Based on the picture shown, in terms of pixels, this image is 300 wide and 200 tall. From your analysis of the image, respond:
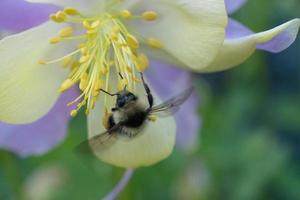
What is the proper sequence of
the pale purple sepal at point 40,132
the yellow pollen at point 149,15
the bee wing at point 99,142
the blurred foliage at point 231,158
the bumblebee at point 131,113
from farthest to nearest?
the blurred foliage at point 231,158, the pale purple sepal at point 40,132, the yellow pollen at point 149,15, the bumblebee at point 131,113, the bee wing at point 99,142

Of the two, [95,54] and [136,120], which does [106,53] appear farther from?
[136,120]

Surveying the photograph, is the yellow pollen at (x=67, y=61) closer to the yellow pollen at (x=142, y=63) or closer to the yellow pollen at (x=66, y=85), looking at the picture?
the yellow pollen at (x=66, y=85)

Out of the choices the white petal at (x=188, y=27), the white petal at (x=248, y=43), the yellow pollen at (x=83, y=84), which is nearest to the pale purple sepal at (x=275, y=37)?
the white petal at (x=248, y=43)

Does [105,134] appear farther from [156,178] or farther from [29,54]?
[156,178]

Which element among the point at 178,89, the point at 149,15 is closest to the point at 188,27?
the point at 149,15

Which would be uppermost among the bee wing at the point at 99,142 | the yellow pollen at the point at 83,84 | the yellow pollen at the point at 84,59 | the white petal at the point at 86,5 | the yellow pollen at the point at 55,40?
the white petal at the point at 86,5

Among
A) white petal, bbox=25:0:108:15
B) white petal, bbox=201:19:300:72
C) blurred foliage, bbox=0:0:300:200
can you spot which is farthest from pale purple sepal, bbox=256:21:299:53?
blurred foliage, bbox=0:0:300:200
